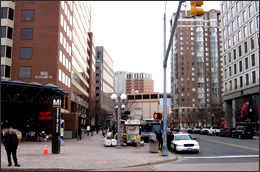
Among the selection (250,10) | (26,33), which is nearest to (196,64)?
(250,10)

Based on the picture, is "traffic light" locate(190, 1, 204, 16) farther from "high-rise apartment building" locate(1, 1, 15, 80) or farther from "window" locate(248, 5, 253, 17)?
"window" locate(248, 5, 253, 17)

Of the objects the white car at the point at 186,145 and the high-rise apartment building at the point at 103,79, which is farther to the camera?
the high-rise apartment building at the point at 103,79

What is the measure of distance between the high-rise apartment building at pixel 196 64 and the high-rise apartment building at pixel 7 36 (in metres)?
85.7

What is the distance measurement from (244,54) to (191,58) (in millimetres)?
66617

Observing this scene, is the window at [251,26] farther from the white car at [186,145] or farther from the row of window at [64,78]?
the white car at [186,145]

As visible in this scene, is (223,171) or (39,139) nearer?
(223,171)

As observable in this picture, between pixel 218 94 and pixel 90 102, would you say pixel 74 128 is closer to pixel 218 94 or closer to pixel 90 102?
pixel 90 102

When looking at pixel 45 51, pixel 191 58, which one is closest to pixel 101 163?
pixel 45 51

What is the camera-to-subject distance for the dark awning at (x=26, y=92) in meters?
26.0

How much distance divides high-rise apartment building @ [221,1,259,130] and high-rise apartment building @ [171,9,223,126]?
53255 millimetres

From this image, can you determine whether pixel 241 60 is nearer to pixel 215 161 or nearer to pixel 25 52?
pixel 25 52

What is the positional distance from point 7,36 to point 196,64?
3726 inches

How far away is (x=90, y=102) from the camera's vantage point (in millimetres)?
64938

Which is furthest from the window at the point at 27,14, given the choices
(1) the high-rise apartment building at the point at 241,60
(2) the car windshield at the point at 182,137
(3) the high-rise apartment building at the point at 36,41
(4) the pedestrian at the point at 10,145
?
(1) the high-rise apartment building at the point at 241,60
